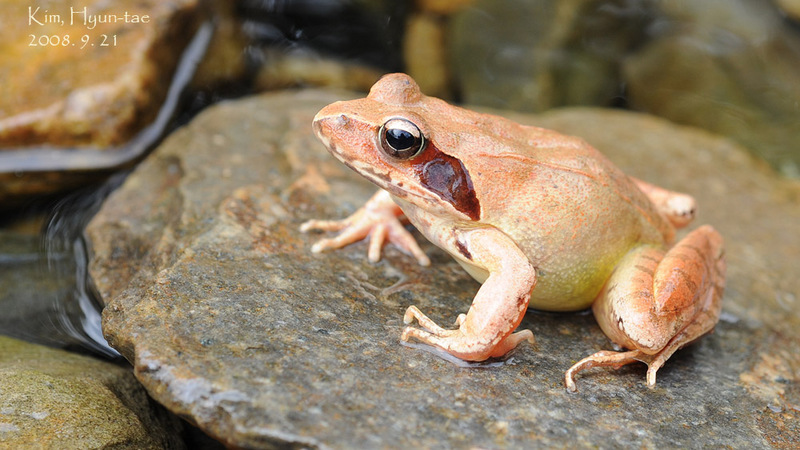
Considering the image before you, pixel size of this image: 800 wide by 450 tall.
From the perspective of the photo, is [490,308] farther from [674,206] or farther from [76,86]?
[76,86]

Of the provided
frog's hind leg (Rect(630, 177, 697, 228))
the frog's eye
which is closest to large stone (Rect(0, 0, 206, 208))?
the frog's eye

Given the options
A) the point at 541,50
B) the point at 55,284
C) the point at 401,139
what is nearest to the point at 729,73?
the point at 541,50

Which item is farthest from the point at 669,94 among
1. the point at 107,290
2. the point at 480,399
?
the point at 107,290

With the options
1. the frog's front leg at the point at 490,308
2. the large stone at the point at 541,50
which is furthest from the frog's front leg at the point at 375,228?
the large stone at the point at 541,50

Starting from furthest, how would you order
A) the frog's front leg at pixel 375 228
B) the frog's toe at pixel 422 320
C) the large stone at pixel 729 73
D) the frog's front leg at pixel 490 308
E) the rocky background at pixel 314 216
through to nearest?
the large stone at pixel 729 73 → the frog's front leg at pixel 375 228 → the frog's toe at pixel 422 320 → the frog's front leg at pixel 490 308 → the rocky background at pixel 314 216

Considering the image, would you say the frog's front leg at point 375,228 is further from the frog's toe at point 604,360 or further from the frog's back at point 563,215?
the frog's toe at point 604,360

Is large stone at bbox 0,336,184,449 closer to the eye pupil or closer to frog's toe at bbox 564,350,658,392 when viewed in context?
the eye pupil

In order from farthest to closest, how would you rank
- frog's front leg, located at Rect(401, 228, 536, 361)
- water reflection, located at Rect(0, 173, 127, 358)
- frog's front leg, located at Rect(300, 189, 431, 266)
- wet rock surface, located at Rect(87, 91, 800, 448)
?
water reflection, located at Rect(0, 173, 127, 358) → frog's front leg, located at Rect(300, 189, 431, 266) → frog's front leg, located at Rect(401, 228, 536, 361) → wet rock surface, located at Rect(87, 91, 800, 448)

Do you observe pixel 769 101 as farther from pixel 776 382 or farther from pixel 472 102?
pixel 776 382
